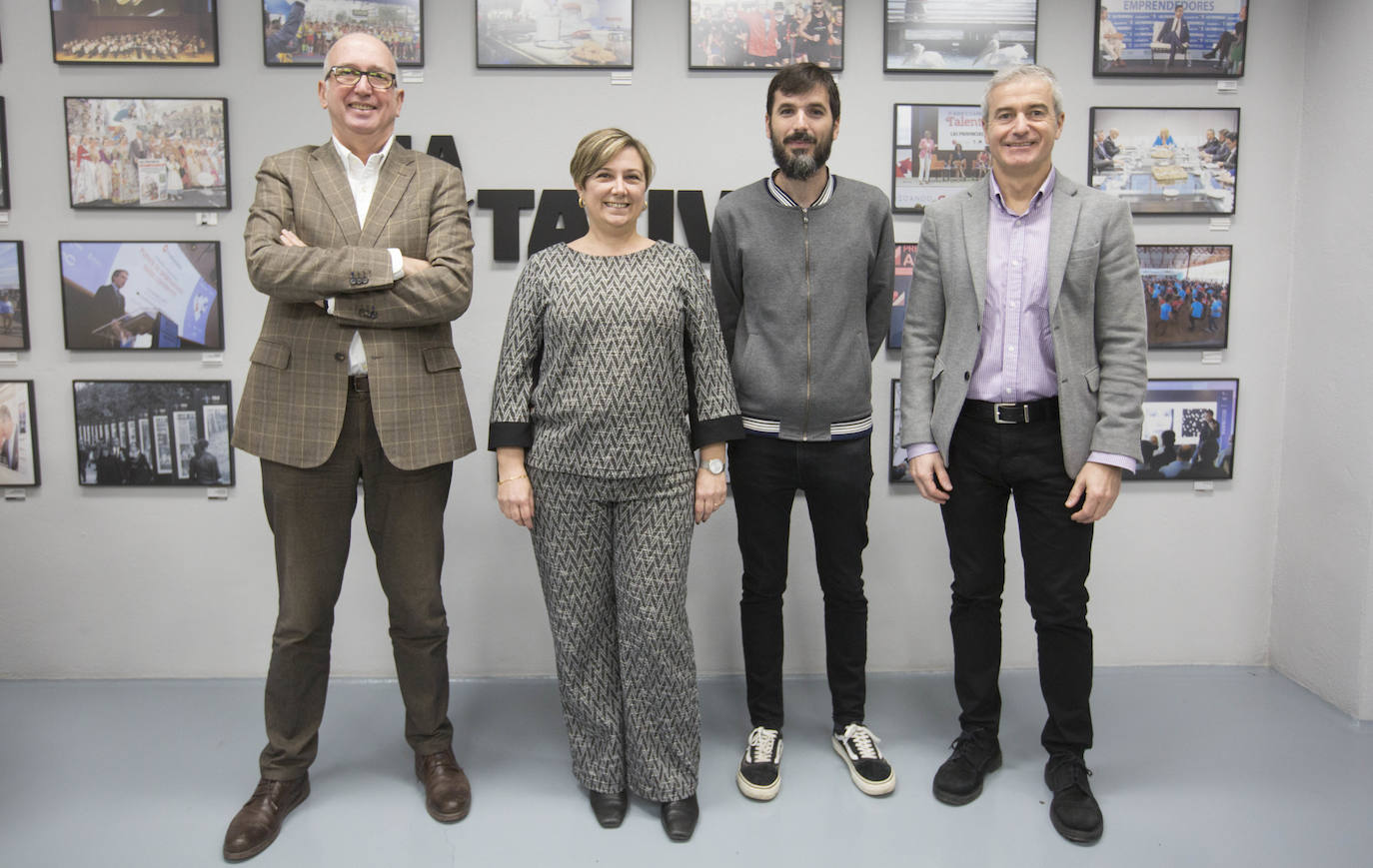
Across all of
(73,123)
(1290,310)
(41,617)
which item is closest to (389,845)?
(41,617)

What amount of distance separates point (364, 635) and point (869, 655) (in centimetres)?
182

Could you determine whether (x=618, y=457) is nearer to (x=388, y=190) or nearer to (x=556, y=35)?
(x=388, y=190)

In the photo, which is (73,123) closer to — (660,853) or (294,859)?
(294,859)

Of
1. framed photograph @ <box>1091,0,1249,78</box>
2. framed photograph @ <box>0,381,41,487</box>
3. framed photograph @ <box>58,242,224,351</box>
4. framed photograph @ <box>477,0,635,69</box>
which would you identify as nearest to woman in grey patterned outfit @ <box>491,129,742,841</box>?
framed photograph @ <box>477,0,635,69</box>

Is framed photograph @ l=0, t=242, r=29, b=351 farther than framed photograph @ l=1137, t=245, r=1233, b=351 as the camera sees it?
No

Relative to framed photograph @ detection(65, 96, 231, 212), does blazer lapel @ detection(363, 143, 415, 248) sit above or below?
below

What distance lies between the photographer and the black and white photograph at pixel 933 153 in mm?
3088

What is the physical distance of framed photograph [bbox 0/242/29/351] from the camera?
3.05 metres

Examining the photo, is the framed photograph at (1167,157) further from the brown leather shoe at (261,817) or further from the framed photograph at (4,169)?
the framed photograph at (4,169)

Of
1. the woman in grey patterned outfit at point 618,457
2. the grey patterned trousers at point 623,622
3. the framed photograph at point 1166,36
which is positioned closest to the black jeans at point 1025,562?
the woman in grey patterned outfit at point 618,457

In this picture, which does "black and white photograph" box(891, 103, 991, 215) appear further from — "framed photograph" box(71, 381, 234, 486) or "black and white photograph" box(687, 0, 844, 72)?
"framed photograph" box(71, 381, 234, 486)

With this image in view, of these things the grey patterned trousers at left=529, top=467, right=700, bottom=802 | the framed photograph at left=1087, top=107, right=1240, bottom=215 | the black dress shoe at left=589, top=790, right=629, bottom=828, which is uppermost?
the framed photograph at left=1087, top=107, right=1240, bottom=215

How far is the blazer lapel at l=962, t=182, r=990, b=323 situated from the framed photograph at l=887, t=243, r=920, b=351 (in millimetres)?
772

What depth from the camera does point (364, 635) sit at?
3.23 metres
